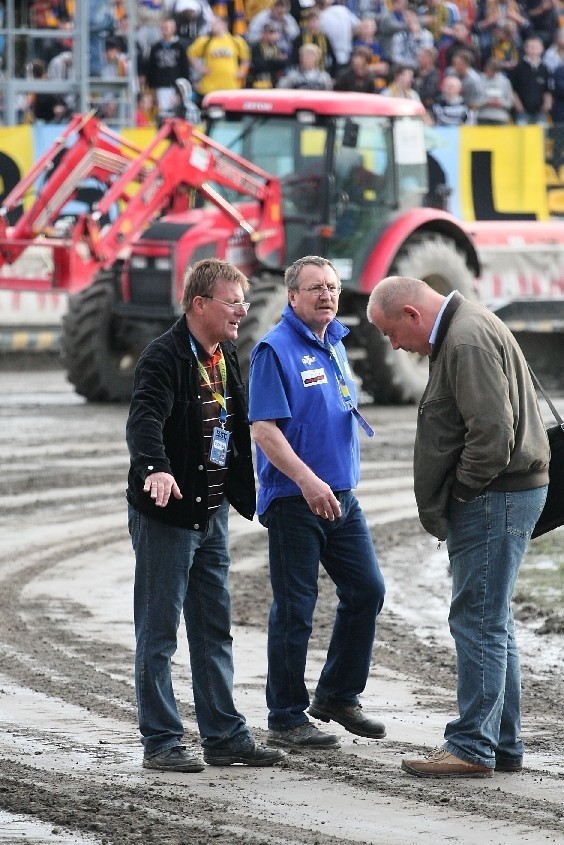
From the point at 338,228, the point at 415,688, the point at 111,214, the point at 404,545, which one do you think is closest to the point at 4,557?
the point at 404,545

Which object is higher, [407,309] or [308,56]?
[308,56]

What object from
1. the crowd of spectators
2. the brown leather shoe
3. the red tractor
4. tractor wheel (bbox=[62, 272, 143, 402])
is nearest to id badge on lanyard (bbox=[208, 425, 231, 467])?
the brown leather shoe

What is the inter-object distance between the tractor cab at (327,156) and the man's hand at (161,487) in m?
11.6

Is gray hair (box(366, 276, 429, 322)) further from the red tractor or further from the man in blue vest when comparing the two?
the red tractor

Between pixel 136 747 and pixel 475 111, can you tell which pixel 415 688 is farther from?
pixel 475 111

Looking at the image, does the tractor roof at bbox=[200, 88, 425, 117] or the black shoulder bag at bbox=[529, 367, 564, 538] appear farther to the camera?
the tractor roof at bbox=[200, 88, 425, 117]

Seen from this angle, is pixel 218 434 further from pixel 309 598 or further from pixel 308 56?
pixel 308 56

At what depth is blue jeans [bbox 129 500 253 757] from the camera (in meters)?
5.94

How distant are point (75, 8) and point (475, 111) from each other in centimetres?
547

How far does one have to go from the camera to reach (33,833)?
5172mm

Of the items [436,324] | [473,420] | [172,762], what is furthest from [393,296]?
[172,762]

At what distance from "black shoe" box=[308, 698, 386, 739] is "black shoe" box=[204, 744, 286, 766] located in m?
0.45

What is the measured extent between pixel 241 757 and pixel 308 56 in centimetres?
1676

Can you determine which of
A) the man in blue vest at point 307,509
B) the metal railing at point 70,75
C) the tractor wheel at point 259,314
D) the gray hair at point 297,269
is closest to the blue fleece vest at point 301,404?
the man in blue vest at point 307,509
